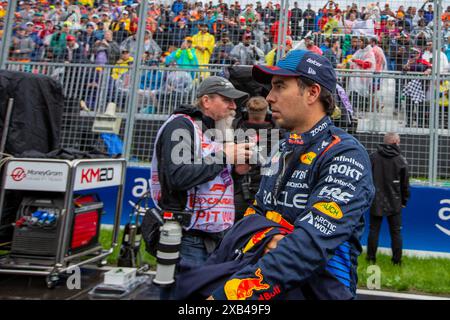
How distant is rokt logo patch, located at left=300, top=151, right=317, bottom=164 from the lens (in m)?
1.40

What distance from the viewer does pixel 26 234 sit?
4047 mm

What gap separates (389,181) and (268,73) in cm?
479

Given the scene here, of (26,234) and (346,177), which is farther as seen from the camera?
(26,234)

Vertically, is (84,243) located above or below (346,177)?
below

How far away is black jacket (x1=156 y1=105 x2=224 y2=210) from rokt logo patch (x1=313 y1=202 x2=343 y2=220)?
1.15m

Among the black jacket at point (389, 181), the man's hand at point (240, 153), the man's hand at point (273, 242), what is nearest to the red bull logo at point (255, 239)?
the man's hand at point (273, 242)

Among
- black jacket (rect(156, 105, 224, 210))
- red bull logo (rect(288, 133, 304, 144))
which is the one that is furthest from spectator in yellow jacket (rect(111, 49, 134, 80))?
red bull logo (rect(288, 133, 304, 144))

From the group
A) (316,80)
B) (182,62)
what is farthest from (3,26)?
(316,80)

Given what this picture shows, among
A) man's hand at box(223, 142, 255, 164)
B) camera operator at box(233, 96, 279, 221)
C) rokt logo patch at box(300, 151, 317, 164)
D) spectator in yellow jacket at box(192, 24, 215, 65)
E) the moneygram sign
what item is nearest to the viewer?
rokt logo patch at box(300, 151, 317, 164)

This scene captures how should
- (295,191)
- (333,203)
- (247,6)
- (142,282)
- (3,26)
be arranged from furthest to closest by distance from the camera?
1. (3,26)
2. (247,6)
3. (142,282)
4. (295,191)
5. (333,203)

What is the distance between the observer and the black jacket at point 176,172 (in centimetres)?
229

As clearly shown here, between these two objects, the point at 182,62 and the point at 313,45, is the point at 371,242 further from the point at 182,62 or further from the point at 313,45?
the point at 182,62

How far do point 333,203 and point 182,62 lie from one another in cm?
550

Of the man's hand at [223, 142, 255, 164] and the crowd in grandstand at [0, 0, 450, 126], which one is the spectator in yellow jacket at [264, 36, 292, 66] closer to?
the crowd in grandstand at [0, 0, 450, 126]
